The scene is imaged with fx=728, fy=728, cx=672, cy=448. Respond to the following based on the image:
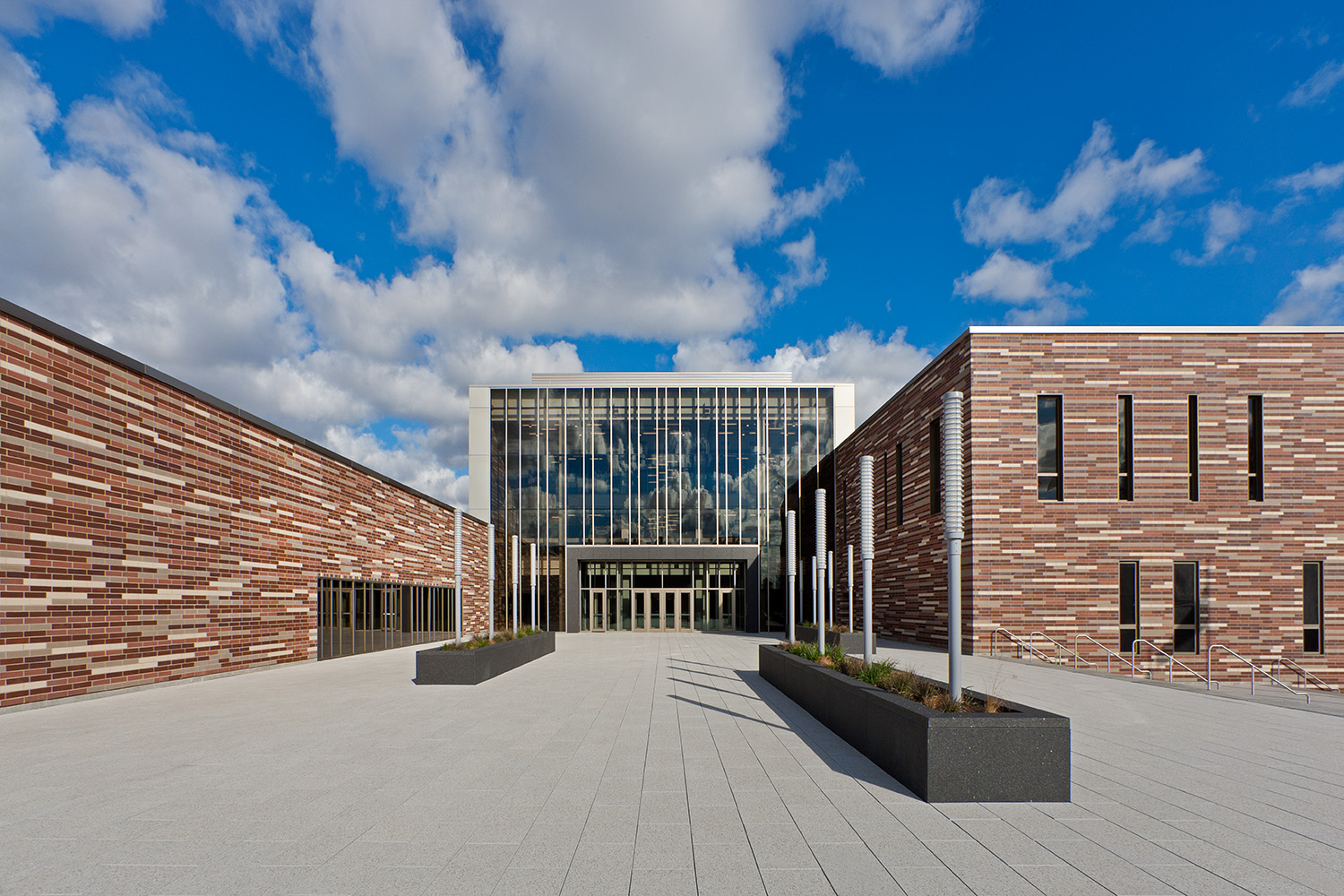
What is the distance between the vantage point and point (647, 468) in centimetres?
3909

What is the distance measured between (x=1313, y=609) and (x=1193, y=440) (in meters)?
5.90

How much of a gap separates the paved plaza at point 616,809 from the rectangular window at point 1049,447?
11.2 meters

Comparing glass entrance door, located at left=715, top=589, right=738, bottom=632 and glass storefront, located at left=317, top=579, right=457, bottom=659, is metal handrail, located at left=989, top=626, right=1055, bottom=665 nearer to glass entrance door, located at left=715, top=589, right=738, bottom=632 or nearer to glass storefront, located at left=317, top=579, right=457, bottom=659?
glass entrance door, located at left=715, top=589, right=738, bottom=632

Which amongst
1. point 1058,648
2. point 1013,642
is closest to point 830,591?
point 1013,642

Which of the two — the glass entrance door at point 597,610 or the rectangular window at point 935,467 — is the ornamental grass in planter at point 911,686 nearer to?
the rectangular window at point 935,467

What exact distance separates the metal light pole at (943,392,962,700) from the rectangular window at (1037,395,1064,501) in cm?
1605

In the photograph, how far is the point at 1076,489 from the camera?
21.7 metres

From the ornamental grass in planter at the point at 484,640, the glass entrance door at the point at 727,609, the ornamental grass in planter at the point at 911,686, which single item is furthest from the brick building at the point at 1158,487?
the glass entrance door at the point at 727,609

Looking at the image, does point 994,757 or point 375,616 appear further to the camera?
point 375,616

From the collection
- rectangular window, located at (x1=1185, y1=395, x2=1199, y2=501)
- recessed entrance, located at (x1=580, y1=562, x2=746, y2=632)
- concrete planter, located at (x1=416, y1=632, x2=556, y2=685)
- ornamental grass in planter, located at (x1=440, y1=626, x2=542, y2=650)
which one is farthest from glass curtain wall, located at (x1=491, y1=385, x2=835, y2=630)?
concrete planter, located at (x1=416, y1=632, x2=556, y2=685)

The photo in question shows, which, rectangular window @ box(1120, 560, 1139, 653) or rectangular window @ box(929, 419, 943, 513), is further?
rectangular window @ box(929, 419, 943, 513)

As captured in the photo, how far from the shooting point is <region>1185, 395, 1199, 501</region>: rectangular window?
2169 centimetres

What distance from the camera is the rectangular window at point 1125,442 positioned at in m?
21.8

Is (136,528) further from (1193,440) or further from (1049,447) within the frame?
(1193,440)
